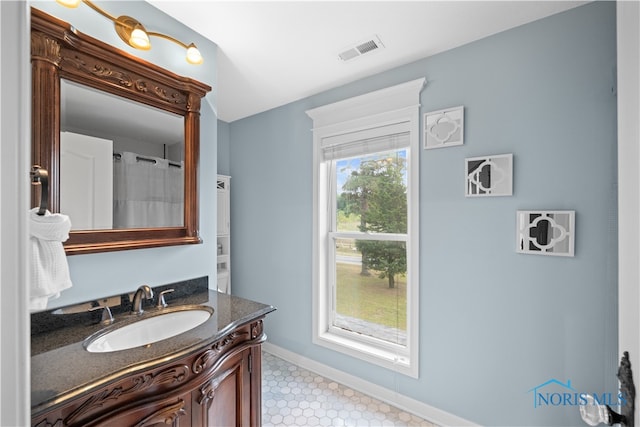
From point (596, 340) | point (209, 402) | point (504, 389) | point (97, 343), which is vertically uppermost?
point (97, 343)

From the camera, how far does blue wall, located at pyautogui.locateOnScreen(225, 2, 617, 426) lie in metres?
1.40

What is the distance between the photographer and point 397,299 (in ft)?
7.13

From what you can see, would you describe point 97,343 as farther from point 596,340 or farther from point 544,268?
point 596,340

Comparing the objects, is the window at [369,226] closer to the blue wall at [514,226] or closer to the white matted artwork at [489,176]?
the blue wall at [514,226]

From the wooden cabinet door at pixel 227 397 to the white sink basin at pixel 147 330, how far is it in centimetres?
25

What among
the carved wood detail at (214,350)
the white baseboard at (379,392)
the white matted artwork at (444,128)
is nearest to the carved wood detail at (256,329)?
the carved wood detail at (214,350)

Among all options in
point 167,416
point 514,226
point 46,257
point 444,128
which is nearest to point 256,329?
point 167,416

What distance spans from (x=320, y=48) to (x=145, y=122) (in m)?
1.12

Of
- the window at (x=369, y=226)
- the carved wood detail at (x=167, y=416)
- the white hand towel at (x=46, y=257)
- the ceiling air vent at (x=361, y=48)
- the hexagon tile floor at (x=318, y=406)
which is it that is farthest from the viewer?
the window at (x=369, y=226)

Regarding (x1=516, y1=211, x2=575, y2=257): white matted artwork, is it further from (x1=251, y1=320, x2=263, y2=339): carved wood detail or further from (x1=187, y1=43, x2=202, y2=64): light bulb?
(x1=187, y1=43, x2=202, y2=64): light bulb

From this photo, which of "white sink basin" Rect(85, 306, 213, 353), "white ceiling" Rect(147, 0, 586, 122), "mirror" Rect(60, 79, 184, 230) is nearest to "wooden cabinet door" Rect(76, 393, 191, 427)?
"white sink basin" Rect(85, 306, 213, 353)

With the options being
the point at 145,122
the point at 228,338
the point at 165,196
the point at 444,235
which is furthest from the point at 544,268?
the point at 145,122

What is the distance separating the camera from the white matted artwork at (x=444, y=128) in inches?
69.3

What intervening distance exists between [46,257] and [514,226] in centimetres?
200
